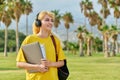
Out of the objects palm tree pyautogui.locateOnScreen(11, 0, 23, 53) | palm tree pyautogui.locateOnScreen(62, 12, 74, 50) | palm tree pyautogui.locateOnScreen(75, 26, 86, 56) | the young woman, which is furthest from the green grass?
palm tree pyautogui.locateOnScreen(62, 12, 74, 50)

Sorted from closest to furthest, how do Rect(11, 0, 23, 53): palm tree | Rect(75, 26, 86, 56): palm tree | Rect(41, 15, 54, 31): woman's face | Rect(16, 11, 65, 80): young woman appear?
Rect(16, 11, 65, 80): young woman
Rect(41, 15, 54, 31): woman's face
Rect(11, 0, 23, 53): palm tree
Rect(75, 26, 86, 56): palm tree

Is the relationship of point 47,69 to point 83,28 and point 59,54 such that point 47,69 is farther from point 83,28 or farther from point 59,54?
point 83,28

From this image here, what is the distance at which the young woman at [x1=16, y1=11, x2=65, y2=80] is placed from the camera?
609cm

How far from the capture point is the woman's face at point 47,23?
6262mm

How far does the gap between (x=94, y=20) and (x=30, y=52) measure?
12749 centimetres

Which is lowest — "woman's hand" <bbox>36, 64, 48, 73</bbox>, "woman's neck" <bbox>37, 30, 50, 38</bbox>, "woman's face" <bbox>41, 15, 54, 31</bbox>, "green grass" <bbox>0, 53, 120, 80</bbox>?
"green grass" <bbox>0, 53, 120, 80</bbox>

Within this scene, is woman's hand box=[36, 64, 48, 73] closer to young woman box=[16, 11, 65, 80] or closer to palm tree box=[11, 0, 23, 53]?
young woman box=[16, 11, 65, 80]

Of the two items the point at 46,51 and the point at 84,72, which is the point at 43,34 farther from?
the point at 84,72

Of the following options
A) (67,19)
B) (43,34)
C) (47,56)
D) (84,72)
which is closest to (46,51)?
(47,56)

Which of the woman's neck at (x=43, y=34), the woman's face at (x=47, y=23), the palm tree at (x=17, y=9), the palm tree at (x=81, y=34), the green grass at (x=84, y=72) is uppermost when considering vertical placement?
the palm tree at (x=17, y=9)

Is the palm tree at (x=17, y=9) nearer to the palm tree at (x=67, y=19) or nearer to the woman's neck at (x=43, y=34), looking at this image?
the palm tree at (x=67, y=19)

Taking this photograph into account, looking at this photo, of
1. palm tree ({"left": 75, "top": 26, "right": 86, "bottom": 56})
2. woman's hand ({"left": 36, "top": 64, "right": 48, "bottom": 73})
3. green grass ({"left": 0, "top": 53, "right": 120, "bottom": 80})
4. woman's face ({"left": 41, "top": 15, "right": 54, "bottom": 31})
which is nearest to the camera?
woman's hand ({"left": 36, "top": 64, "right": 48, "bottom": 73})

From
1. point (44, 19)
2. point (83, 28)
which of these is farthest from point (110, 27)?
point (44, 19)

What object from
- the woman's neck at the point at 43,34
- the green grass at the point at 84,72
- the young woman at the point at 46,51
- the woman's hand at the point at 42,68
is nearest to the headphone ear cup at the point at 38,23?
the young woman at the point at 46,51
